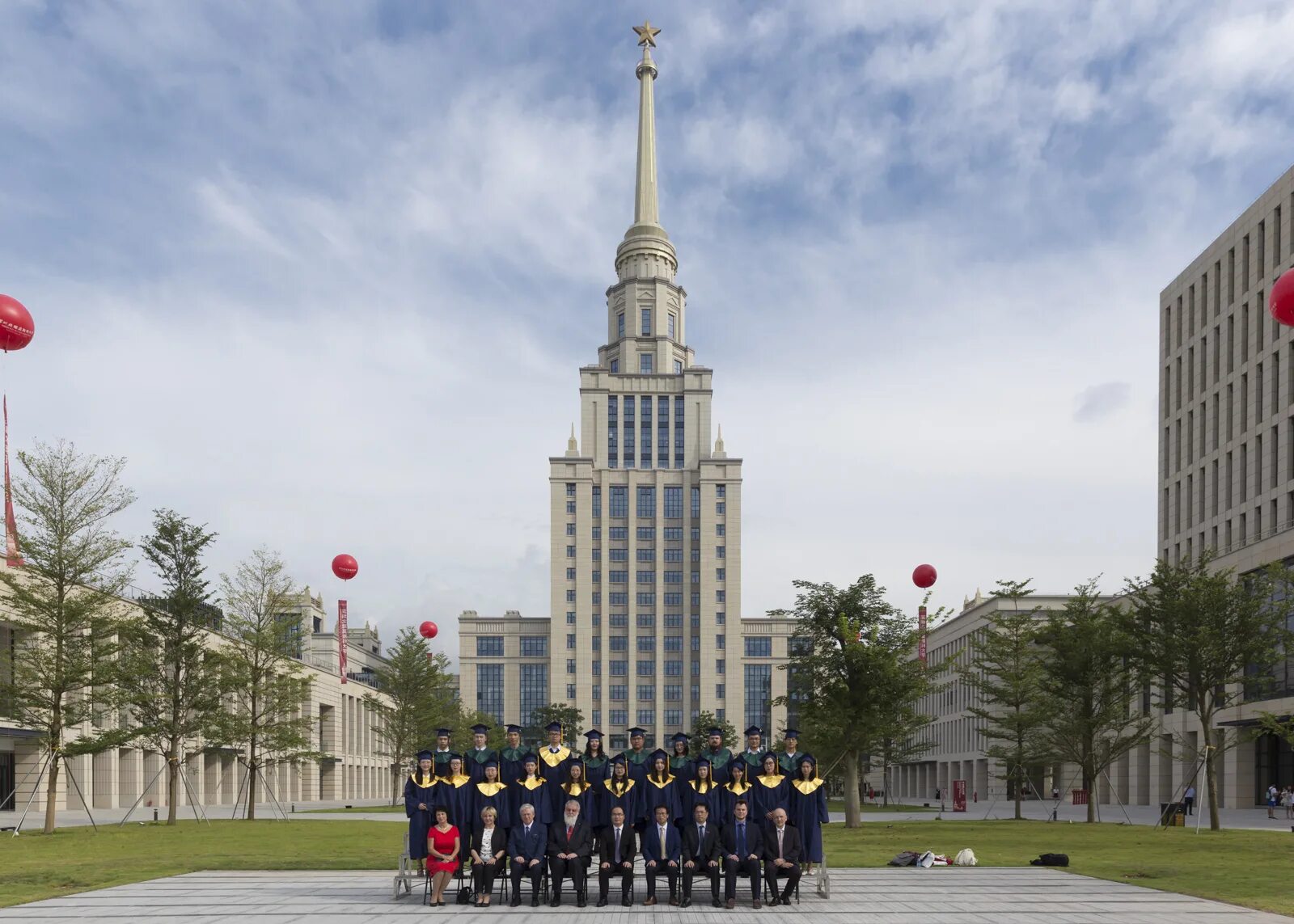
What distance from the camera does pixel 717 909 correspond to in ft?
52.0

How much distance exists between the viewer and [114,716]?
51.1 metres

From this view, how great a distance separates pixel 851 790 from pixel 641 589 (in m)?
103

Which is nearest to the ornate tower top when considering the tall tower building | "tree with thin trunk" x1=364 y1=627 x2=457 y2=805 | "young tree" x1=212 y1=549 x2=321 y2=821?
the tall tower building

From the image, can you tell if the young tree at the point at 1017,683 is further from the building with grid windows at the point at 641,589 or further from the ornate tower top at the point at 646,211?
the ornate tower top at the point at 646,211

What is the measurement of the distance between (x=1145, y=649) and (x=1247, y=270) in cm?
3723

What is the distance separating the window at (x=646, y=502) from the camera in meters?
140

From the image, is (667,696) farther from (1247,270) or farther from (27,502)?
(27,502)

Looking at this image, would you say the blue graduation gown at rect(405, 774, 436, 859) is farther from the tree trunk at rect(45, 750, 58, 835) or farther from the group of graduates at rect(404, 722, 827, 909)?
the tree trunk at rect(45, 750, 58, 835)

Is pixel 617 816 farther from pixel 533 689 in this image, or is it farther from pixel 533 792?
pixel 533 689

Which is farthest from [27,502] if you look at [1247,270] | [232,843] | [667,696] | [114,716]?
[667,696]

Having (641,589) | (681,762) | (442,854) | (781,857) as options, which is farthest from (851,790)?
(641,589)

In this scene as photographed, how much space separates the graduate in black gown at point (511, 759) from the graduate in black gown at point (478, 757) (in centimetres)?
17

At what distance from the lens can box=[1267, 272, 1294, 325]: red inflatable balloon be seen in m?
21.3

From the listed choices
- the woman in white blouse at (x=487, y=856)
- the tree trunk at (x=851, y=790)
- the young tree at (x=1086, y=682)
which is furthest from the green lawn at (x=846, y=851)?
the woman in white blouse at (x=487, y=856)
